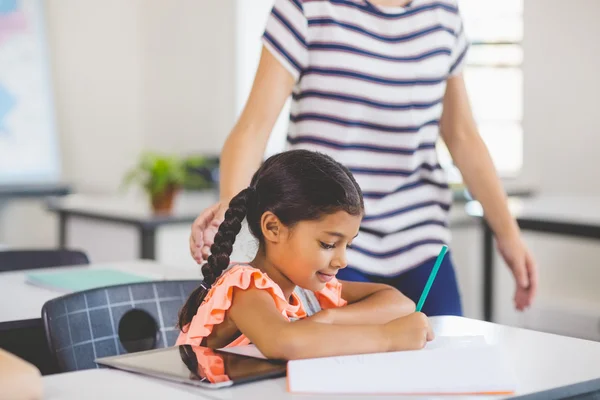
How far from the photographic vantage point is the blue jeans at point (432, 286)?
1732 mm

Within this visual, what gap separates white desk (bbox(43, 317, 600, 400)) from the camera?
1.06 meters

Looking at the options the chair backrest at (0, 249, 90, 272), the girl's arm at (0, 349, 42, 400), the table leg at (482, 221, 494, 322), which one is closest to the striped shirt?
the girl's arm at (0, 349, 42, 400)

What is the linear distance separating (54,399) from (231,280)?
340 millimetres

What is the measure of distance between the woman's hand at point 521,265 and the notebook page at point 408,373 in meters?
0.72

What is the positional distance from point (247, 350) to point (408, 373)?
0.86 feet

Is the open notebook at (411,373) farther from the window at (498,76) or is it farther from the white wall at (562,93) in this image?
the window at (498,76)

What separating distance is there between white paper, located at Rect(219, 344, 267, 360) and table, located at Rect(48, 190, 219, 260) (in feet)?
8.17

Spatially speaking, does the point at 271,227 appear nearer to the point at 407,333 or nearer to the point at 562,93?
the point at 407,333

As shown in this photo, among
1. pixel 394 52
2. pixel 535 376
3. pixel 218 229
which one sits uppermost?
pixel 394 52

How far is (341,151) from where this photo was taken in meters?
1.70

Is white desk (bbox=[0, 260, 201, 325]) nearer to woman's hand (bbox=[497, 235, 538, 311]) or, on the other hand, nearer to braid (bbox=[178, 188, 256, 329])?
braid (bbox=[178, 188, 256, 329])

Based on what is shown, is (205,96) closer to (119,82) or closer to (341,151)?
(119,82)

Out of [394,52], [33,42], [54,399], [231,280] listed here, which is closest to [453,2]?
[394,52]

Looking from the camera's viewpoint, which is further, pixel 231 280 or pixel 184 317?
pixel 184 317
